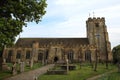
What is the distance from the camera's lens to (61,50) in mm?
57625

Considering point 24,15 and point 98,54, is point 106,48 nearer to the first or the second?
point 98,54

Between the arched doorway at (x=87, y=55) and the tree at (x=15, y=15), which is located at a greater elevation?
the tree at (x=15, y=15)

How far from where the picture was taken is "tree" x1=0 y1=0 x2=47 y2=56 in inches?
674

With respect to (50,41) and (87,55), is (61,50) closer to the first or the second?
(50,41)

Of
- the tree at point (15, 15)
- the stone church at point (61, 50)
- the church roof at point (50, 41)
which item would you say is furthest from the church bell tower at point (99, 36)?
the tree at point (15, 15)

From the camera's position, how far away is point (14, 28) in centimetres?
1791

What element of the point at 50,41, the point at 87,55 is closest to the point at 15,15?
the point at 87,55

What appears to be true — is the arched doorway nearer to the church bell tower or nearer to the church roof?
the church bell tower

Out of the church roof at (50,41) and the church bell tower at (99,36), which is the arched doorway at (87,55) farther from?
the church roof at (50,41)

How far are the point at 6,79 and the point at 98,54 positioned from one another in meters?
41.9

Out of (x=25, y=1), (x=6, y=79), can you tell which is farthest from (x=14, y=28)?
(x=6, y=79)

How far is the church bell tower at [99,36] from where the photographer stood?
59.7m

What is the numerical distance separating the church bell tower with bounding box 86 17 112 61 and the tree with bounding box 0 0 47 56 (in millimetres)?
40902

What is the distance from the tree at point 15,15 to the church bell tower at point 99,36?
40.9 m
